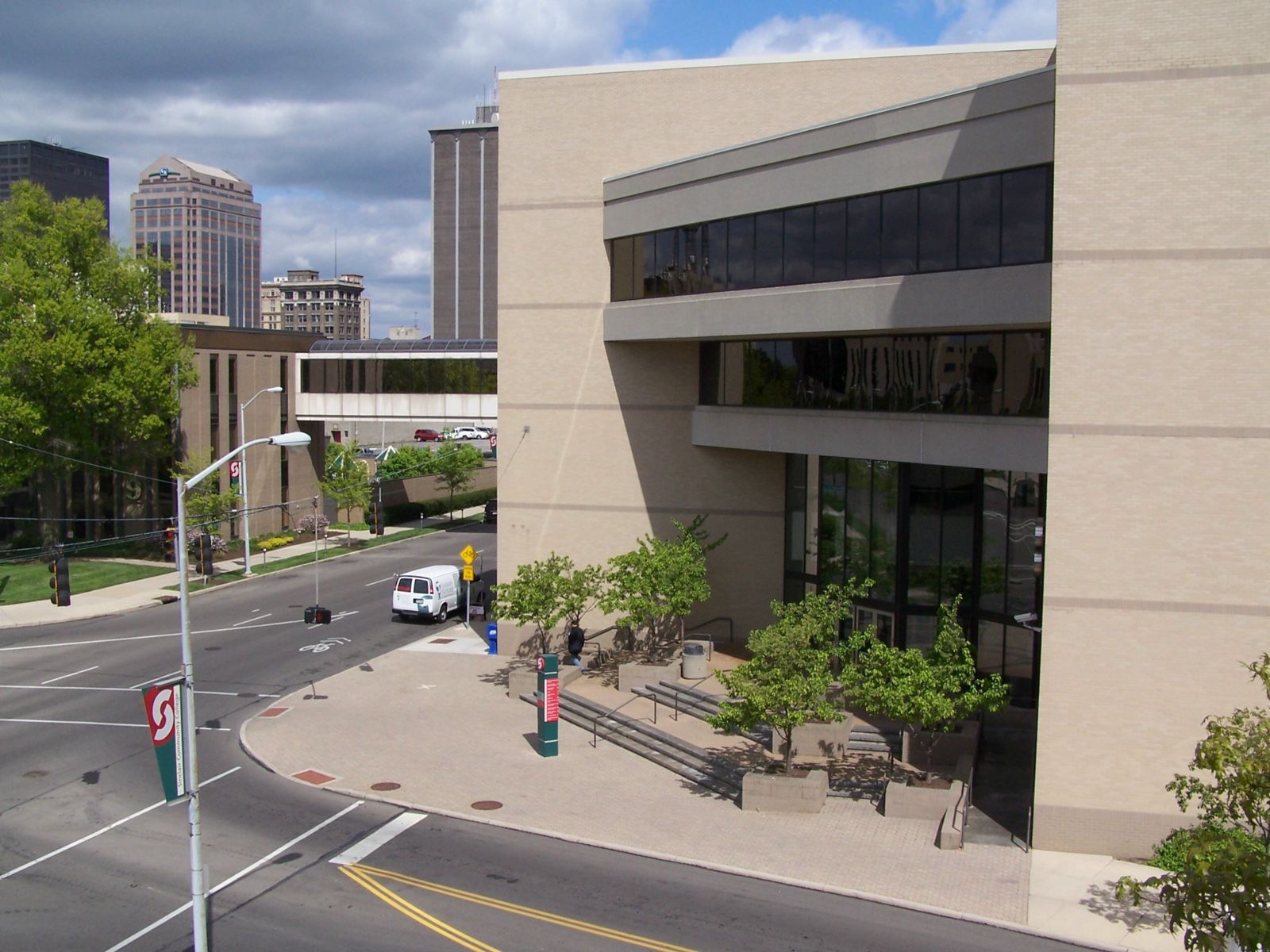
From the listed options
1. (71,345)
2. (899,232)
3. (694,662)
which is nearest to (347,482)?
(71,345)

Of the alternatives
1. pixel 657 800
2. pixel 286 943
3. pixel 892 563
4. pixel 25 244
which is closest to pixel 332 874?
pixel 286 943

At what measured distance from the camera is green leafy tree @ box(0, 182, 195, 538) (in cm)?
5019

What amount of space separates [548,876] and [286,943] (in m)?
4.55

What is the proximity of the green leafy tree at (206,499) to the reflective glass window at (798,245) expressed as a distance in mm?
30658

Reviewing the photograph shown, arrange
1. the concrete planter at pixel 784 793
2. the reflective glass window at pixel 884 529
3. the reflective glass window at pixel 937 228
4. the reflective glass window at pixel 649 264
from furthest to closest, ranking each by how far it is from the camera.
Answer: the reflective glass window at pixel 649 264, the reflective glass window at pixel 884 529, the reflective glass window at pixel 937 228, the concrete planter at pixel 784 793

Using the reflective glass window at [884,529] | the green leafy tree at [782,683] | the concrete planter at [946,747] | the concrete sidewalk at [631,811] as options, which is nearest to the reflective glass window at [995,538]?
the reflective glass window at [884,529]

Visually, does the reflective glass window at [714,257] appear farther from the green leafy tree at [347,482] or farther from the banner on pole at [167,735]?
the green leafy tree at [347,482]

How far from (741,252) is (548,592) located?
418 inches

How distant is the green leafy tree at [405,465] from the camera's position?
71812mm

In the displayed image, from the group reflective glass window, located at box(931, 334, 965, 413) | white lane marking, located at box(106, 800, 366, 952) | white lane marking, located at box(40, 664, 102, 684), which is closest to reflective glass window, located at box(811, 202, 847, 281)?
reflective glass window, located at box(931, 334, 965, 413)

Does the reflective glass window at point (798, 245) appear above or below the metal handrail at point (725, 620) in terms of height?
above

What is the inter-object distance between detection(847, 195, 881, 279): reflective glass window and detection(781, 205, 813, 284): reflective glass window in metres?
1.29

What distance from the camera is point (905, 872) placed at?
65.3 feet

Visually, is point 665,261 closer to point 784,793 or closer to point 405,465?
point 784,793
